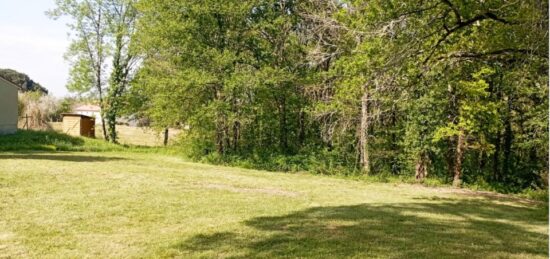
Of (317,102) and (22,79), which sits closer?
(317,102)

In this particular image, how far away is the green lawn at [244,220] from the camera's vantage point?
20.2 ft

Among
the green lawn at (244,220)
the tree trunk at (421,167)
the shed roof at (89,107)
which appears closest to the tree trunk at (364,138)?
the tree trunk at (421,167)

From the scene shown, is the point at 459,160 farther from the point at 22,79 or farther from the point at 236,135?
the point at 22,79

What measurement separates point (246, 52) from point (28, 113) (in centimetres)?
2193

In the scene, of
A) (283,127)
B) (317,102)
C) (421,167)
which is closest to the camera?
(421,167)

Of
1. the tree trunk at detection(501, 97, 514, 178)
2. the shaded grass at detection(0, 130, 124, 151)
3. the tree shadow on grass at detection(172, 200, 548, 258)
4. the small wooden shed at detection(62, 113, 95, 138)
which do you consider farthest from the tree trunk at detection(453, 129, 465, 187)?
the small wooden shed at detection(62, 113, 95, 138)

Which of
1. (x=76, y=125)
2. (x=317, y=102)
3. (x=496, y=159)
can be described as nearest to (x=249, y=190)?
(x=317, y=102)

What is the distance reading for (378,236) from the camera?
703 centimetres

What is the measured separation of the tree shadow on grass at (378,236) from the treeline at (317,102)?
3140 mm

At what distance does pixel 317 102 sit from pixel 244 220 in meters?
12.7

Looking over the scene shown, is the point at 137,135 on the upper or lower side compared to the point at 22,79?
lower

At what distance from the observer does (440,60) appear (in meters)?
9.70

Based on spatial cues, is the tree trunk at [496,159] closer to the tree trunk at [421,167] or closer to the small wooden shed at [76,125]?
the tree trunk at [421,167]

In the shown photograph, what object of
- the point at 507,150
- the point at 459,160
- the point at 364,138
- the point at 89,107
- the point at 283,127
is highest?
the point at 89,107
